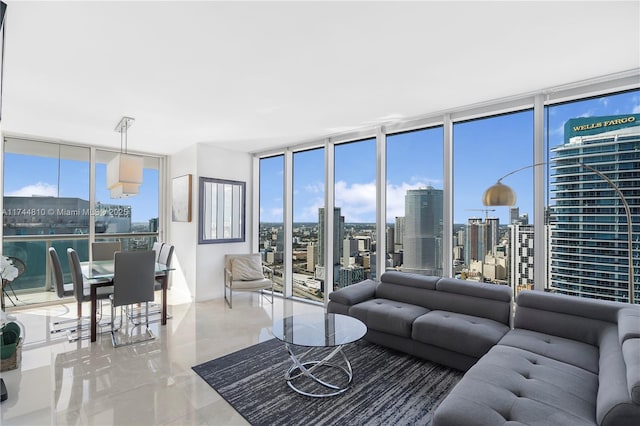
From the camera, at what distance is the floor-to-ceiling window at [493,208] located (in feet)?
12.1

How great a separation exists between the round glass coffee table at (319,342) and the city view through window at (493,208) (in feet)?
5.88

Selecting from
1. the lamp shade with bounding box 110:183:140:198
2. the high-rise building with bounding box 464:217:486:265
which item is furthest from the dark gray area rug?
the lamp shade with bounding box 110:183:140:198

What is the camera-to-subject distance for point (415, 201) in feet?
14.9

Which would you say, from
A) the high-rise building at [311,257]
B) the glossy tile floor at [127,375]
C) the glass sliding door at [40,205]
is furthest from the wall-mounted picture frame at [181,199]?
the high-rise building at [311,257]

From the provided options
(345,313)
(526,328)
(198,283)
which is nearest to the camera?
(526,328)

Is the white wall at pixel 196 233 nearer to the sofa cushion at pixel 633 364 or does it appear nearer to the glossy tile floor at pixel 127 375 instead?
the glossy tile floor at pixel 127 375

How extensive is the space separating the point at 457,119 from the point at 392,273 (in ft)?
6.91

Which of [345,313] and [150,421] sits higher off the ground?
[345,313]

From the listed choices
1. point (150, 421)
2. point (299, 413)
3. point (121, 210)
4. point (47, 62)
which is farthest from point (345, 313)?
point (121, 210)

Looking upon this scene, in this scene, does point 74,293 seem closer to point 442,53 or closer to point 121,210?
point 121,210

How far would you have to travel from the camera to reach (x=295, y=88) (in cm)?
331

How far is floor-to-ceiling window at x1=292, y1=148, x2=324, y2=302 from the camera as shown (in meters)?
5.56

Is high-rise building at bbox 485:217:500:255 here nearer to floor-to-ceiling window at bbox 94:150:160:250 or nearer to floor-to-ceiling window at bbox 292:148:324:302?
floor-to-ceiling window at bbox 292:148:324:302

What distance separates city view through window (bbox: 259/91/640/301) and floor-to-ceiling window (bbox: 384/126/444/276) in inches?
0.5
